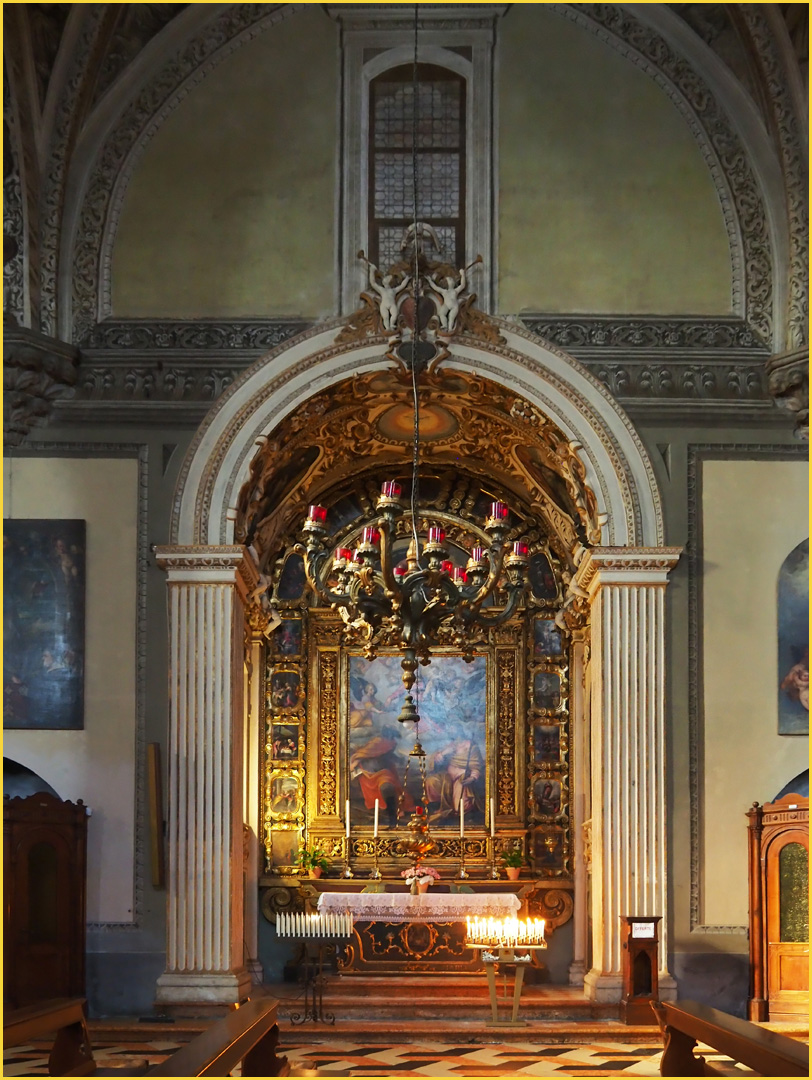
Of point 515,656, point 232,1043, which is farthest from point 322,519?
point 515,656

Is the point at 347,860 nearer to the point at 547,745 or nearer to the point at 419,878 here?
the point at 419,878

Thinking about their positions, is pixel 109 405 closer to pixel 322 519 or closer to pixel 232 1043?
pixel 322 519

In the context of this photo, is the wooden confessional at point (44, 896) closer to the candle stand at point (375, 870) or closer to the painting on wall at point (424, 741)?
the candle stand at point (375, 870)

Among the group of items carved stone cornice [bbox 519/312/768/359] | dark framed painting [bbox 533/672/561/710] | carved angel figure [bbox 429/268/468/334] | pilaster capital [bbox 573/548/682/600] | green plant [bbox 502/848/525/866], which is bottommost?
green plant [bbox 502/848/525/866]

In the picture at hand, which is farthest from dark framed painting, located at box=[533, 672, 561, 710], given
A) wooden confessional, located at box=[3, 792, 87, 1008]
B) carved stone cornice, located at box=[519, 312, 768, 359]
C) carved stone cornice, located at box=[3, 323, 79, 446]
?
carved stone cornice, located at box=[3, 323, 79, 446]

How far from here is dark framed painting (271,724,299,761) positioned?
17281 mm

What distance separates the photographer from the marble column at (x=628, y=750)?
43.8 feet

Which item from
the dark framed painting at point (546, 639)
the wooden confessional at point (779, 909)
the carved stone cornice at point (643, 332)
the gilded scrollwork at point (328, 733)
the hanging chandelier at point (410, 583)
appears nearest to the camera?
the hanging chandelier at point (410, 583)

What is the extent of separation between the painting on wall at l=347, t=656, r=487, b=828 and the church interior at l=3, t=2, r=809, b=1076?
7.59ft

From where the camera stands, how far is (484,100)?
14.3m

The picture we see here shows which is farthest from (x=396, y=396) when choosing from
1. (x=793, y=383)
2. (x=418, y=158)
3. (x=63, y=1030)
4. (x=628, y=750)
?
(x=63, y=1030)

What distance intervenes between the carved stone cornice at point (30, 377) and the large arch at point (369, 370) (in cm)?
129

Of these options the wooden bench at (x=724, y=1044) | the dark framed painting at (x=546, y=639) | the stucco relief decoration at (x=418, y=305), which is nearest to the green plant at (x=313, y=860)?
the dark framed painting at (x=546, y=639)

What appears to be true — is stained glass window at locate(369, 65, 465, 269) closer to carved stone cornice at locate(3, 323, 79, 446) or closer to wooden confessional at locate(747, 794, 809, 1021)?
carved stone cornice at locate(3, 323, 79, 446)
